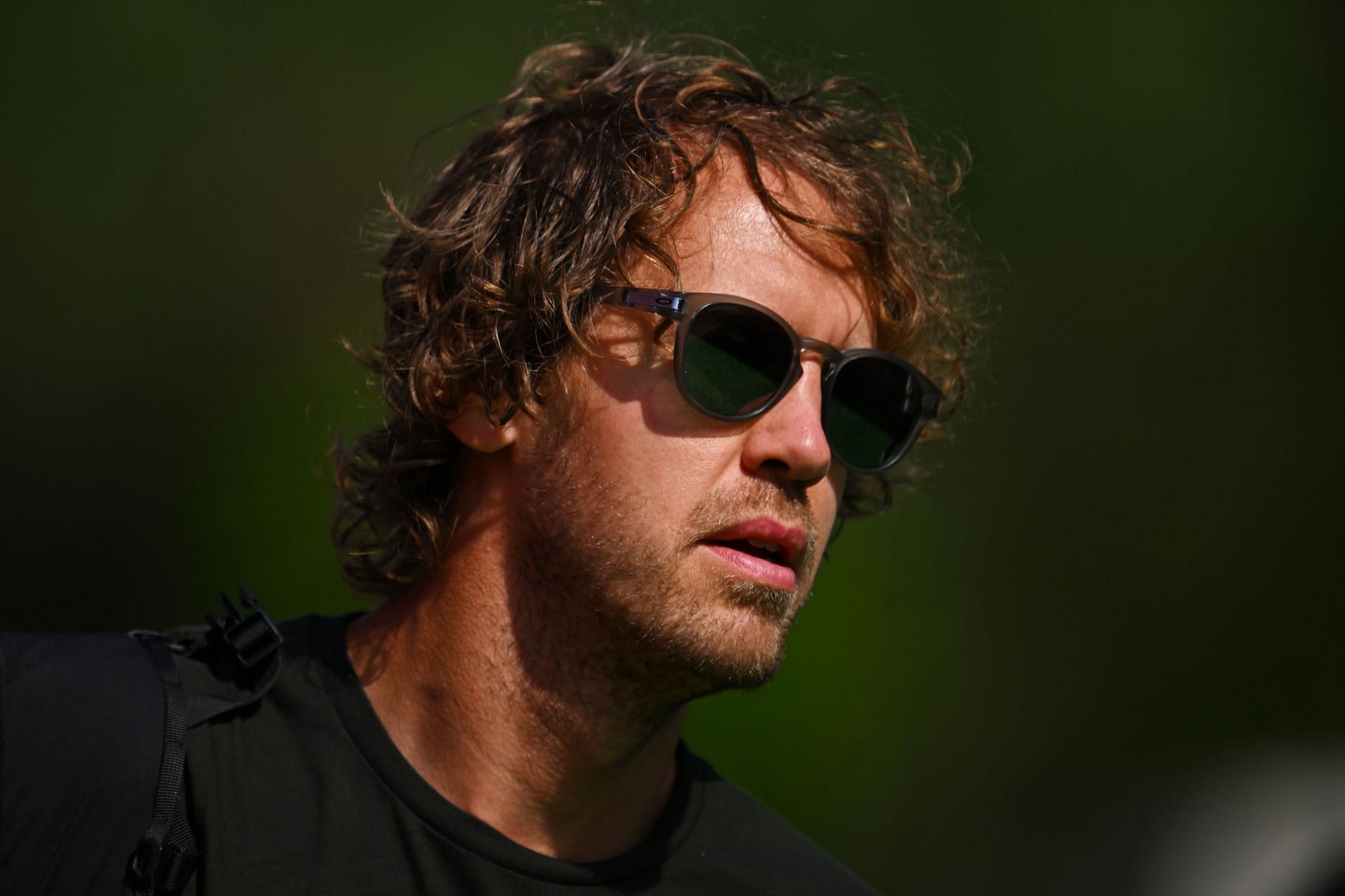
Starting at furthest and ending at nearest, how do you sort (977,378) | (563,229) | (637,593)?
(977,378), (563,229), (637,593)

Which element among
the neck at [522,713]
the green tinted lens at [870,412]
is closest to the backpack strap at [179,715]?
the neck at [522,713]

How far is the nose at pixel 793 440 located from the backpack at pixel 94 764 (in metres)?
1.00

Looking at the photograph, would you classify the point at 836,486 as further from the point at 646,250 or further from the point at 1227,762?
the point at 1227,762

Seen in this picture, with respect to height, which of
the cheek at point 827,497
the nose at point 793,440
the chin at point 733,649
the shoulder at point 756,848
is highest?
the nose at point 793,440

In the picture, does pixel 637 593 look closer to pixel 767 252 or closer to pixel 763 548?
pixel 763 548

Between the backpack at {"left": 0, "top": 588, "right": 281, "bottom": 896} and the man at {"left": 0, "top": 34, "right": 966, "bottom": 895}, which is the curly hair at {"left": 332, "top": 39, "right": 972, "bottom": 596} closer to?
the man at {"left": 0, "top": 34, "right": 966, "bottom": 895}

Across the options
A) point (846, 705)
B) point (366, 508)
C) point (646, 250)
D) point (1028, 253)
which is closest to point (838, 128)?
point (646, 250)

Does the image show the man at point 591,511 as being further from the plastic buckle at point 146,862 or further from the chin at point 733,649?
the plastic buckle at point 146,862

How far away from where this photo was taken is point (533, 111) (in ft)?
9.06

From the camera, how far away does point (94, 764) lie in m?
1.95

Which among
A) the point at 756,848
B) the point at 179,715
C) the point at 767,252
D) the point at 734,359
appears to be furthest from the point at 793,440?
the point at 179,715

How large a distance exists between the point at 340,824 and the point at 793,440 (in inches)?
39.9

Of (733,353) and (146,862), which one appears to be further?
(733,353)

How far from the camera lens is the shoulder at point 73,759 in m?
1.87
